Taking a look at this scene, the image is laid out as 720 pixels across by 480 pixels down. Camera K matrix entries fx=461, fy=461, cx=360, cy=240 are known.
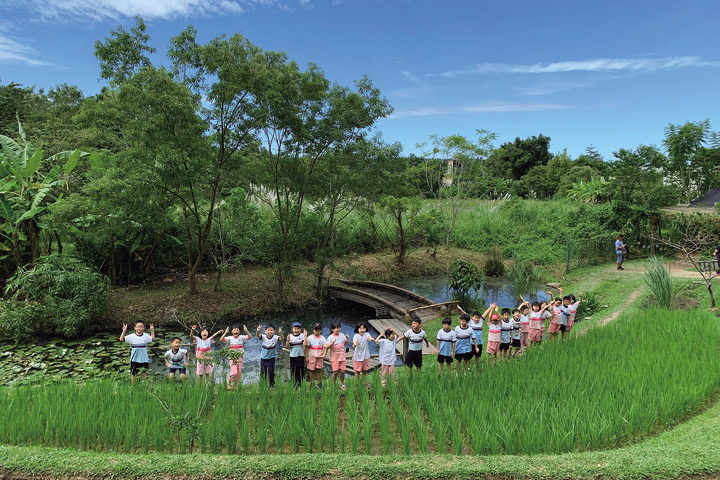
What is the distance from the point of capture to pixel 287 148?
13594 mm

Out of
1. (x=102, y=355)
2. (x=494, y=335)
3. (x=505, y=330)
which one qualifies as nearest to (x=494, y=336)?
(x=494, y=335)

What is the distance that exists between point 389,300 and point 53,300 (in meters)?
8.80

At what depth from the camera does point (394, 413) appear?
19.4 ft

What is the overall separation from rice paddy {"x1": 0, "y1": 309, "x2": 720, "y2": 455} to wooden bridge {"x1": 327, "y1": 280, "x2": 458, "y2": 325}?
5.03 m

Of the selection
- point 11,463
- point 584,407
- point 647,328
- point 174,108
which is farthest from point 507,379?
point 174,108

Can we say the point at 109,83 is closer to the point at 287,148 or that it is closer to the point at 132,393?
the point at 287,148

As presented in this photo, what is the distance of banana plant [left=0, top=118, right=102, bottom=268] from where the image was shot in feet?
37.7

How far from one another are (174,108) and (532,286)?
12.5 m

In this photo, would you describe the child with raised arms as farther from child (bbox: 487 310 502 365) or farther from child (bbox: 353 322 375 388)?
child (bbox: 353 322 375 388)

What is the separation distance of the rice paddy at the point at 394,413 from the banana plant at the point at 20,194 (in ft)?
23.1

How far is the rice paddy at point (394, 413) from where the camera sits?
5172 mm

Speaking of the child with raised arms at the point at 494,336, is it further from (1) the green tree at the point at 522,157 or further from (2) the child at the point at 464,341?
(1) the green tree at the point at 522,157

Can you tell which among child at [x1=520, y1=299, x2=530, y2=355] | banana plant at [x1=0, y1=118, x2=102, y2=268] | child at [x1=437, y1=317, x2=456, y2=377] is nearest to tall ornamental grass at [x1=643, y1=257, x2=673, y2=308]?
child at [x1=520, y1=299, x2=530, y2=355]

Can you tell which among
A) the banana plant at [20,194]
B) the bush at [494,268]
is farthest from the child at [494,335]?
the bush at [494,268]
